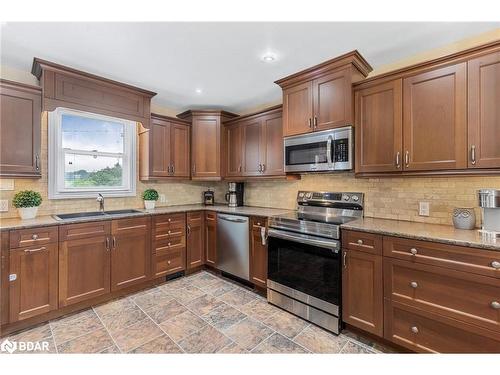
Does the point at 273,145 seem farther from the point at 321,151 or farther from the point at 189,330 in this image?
the point at 189,330

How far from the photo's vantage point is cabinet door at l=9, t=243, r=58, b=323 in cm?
203

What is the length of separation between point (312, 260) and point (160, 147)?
8.50 feet

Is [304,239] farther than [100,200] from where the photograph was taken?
No

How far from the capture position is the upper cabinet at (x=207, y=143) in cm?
369

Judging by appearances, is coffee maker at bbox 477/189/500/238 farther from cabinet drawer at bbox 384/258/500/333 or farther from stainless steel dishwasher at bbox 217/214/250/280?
stainless steel dishwasher at bbox 217/214/250/280

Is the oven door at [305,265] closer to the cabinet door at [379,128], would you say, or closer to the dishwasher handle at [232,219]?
the dishwasher handle at [232,219]

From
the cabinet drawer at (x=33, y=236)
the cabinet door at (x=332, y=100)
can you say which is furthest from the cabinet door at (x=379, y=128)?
the cabinet drawer at (x=33, y=236)

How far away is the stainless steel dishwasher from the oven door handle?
48 centimetres

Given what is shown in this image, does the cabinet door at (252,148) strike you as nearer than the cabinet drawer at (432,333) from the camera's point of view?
No

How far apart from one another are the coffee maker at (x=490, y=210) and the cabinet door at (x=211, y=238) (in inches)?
108

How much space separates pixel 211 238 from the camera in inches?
134

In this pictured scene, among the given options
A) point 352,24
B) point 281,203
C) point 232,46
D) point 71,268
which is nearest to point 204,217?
point 281,203

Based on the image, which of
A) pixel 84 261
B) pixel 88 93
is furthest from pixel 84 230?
pixel 88 93

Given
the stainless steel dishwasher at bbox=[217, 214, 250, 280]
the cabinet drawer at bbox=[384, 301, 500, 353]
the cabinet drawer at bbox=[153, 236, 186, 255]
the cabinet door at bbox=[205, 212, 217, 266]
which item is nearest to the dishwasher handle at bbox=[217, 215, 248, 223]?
the stainless steel dishwasher at bbox=[217, 214, 250, 280]
